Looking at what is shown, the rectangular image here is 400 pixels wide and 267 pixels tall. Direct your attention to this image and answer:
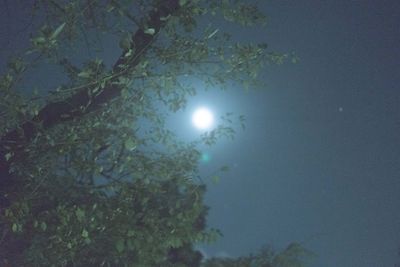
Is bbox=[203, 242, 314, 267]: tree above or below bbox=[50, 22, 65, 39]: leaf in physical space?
above

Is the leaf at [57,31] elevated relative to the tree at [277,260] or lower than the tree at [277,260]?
lower

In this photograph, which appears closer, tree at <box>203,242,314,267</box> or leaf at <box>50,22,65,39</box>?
leaf at <box>50,22,65,39</box>

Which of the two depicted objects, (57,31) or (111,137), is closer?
(57,31)

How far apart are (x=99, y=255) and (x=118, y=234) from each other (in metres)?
4.43

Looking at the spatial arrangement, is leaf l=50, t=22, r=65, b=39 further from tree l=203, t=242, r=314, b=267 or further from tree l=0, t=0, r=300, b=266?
tree l=203, t=242, r=314, b=267

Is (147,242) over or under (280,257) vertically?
under

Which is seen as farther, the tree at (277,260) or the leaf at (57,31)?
the tree at (277,260)

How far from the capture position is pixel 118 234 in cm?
672

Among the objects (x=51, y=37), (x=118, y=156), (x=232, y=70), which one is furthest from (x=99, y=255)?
(x=51, y=37)

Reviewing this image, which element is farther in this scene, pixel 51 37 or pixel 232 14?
pixel 232 14

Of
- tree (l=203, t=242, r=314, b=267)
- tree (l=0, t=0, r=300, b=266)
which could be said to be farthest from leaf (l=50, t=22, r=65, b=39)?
tree (l=203, t=242, r=314, b=267)

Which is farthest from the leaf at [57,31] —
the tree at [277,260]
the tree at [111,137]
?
the tree at [277,260]

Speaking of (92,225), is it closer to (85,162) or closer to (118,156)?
(85,162)

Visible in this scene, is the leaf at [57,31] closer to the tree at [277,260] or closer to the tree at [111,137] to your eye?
the tree at [111,137]
